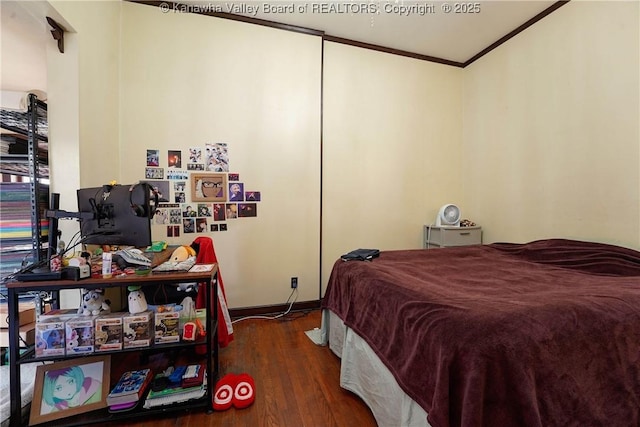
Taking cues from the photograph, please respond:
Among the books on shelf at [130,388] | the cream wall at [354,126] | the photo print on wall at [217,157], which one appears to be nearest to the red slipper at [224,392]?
the books on shelf at [130,388]

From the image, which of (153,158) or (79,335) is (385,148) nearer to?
(153,158)

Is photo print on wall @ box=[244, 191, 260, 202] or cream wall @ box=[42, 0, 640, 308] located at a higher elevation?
cream wall @ box=[42, 0, 640, 308]

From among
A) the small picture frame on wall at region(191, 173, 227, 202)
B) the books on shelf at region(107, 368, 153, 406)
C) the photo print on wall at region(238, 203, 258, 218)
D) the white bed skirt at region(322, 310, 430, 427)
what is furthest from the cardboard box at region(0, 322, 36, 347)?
the white bed skirt at region(322, 310, 430, 427)

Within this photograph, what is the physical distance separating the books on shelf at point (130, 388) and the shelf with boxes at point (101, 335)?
0.06 m

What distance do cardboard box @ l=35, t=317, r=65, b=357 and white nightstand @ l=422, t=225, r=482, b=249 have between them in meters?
3.16

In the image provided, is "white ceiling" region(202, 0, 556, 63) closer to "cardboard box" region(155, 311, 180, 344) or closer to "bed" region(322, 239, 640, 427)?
"bed" region(322, 239, 640, 427)

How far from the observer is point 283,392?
164 centimetres

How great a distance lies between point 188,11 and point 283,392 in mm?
3225

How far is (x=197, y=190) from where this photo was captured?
2.58m

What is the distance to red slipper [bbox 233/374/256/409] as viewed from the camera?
152 centimetres

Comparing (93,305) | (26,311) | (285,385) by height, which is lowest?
(285,385)

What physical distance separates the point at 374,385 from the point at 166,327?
3.71 ft

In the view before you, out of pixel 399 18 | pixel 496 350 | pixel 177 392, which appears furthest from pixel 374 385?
pixel 399 18

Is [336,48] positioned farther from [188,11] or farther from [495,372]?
[495,372]
